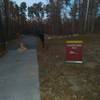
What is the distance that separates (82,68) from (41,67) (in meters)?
1.31

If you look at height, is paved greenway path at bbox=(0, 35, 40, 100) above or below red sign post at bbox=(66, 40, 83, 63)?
below

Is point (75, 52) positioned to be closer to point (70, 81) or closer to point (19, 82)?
→ point (70, 81)

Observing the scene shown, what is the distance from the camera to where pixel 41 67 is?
23.2ft

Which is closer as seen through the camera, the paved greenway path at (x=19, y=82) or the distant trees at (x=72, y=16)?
the paved greenway path at (x=19, y=82)

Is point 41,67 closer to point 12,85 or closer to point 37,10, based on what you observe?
point 12,85

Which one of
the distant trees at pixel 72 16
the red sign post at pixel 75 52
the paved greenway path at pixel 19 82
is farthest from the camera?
the distant trees at pixel 72 16

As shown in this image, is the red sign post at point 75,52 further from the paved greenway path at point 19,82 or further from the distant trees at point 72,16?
the distant trees at point 72,16

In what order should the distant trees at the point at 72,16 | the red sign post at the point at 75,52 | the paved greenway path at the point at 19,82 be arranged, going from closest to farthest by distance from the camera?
the paved greenway path at the point at 19,82 < the red sign post at the point at 75,52 < the distant trees at the point at 72,16

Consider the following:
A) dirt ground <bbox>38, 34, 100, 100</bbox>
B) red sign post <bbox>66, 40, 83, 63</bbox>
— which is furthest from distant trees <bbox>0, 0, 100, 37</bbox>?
dirt ground <bbox>38, 34, 100, 100</bbox>

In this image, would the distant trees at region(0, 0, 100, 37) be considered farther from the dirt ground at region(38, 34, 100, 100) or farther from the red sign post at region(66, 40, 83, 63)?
the dirt ground at region(38, 34, 100, 100)

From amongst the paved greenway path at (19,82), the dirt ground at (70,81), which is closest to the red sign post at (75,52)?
the dirt ground at (70,81)

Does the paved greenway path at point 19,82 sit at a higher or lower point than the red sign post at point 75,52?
lower

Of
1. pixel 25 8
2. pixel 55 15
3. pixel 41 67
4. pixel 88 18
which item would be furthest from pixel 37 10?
pixel 41 67

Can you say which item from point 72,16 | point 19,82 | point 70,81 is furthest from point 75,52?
point 72,16
